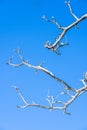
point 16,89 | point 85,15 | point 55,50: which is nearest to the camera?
point 85,15

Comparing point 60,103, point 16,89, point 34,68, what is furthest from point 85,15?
point 16,89

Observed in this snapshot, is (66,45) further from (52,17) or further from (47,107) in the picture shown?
(47,107)

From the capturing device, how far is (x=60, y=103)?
20.3 feet

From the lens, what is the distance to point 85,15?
528 cm

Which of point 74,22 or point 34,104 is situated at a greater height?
point 74,22

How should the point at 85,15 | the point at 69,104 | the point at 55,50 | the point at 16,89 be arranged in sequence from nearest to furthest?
the point at 85,15 → the point at 55,50 → the point at 69,104 → the point at 16,89

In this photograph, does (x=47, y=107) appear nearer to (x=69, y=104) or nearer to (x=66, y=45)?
(x=69, y=104)

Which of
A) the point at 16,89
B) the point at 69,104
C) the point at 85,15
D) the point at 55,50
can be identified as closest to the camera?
the point at 85,15

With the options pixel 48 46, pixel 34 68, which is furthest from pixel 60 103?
pixel 48 46

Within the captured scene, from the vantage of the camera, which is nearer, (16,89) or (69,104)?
(69,104)

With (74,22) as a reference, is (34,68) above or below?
below

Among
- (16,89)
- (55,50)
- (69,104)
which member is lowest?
(69,104)

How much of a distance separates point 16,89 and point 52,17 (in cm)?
181

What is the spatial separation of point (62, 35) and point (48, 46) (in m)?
0.34
